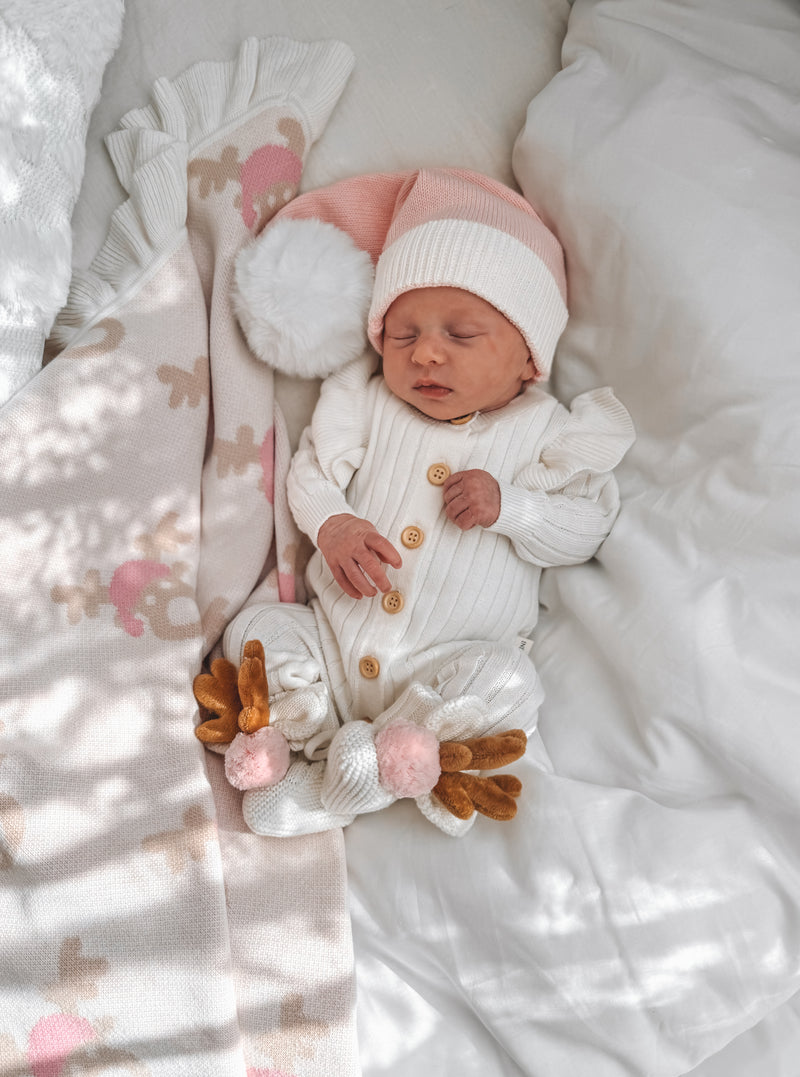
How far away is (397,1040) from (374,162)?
4.02 ft

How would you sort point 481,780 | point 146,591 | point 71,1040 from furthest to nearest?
point 146,591 → point 481,780 → point 71,1040

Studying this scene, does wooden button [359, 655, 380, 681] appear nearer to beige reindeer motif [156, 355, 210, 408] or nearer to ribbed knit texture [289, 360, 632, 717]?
ribbed knit texture [289, 360, 632, 717]

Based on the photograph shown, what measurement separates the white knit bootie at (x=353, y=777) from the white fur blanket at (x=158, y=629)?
0.31 ft

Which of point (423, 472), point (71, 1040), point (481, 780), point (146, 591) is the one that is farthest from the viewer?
point (423, 472)

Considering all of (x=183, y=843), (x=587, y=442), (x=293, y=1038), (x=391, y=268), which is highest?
(x=391, y=268)

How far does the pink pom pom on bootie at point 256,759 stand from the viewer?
1.06 meters

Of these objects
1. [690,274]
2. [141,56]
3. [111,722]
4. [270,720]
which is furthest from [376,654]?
[141,56]

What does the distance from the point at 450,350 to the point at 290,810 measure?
626 millimetres

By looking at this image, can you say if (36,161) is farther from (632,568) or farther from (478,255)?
(632,568)

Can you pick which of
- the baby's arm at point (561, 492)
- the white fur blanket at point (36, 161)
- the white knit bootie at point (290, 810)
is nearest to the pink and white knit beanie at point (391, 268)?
the baby's arm at point (561, 492)

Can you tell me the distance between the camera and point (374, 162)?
4.51 ft

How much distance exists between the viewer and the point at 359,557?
1163mm

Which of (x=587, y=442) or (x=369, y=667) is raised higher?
(x=587, y=442)

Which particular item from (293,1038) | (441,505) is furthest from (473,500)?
(293,1038)
